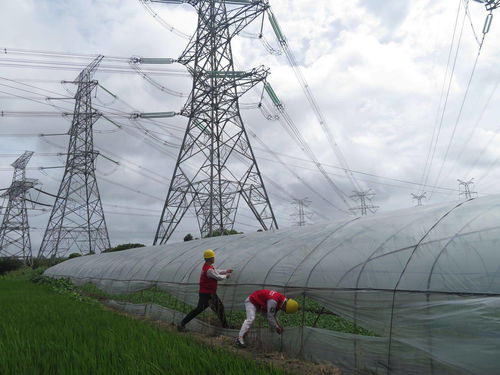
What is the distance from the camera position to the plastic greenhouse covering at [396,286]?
175 inches

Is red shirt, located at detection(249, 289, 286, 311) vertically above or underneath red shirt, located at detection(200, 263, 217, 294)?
underneath

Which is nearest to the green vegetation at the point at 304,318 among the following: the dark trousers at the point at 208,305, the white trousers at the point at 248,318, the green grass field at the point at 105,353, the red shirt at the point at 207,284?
the dark trousers at the point at 208,305

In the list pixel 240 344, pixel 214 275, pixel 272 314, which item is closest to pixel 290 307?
pixel 272 314

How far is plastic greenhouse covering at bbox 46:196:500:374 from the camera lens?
14.6 feet

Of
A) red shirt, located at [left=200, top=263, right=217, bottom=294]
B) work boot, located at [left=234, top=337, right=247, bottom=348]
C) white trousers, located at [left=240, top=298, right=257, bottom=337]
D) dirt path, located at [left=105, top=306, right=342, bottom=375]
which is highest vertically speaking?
red shirt, located at [left=200, top=263, right=217, bottom=294]

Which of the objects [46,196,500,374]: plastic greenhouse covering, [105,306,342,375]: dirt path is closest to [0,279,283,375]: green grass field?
[105,306,342,375]: dirt path

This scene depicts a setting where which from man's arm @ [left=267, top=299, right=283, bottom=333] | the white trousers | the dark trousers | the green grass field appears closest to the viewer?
the green grass field

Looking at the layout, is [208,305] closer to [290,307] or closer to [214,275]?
[214,275]

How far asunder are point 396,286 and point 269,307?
2.27m

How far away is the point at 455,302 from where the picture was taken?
457 centimetres

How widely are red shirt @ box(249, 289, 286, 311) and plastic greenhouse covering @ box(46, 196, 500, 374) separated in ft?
1.34

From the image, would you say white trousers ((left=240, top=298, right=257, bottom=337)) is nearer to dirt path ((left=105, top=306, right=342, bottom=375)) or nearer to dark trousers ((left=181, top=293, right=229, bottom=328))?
dirt path ((left=105, top=306, right=342, bottom=375))

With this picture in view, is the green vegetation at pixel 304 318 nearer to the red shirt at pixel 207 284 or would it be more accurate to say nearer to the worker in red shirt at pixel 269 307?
the worker in red shirt at pixel 269 307

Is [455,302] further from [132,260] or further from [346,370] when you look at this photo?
[132,260]
